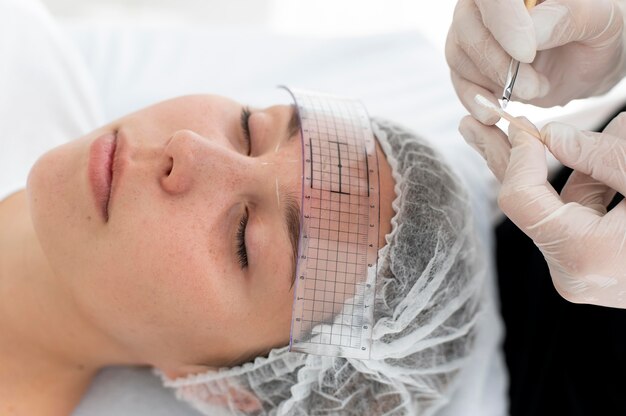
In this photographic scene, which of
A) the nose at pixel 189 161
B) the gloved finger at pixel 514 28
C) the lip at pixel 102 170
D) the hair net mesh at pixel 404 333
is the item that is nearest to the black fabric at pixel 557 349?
the hair net mesh at pixel 404 333

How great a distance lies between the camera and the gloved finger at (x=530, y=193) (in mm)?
1191

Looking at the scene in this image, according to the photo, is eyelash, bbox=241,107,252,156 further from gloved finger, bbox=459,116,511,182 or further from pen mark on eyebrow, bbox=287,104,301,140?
gloved finger, bbox=459,116,511,182

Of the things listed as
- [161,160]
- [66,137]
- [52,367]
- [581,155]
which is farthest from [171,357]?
[581,155]

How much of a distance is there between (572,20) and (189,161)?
0.85 m

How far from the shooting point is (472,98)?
142 centimetres

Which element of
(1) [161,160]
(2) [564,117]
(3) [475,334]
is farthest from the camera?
(2) [564,117]

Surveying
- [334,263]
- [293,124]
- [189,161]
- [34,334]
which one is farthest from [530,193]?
[34,334]

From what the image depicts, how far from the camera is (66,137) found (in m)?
1.95

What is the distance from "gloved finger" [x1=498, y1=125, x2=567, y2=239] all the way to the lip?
80 cm

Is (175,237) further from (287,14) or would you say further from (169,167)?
(287,14)

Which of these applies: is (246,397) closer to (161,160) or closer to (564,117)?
(161,160)

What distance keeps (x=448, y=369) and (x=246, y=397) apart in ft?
1.63

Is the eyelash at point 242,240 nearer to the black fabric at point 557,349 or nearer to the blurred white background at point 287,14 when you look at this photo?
the black fabric at point 557,349

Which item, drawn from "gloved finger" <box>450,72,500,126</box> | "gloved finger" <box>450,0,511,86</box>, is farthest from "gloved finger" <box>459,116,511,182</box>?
"gloved finger" <box>450,0,511,86</box>
